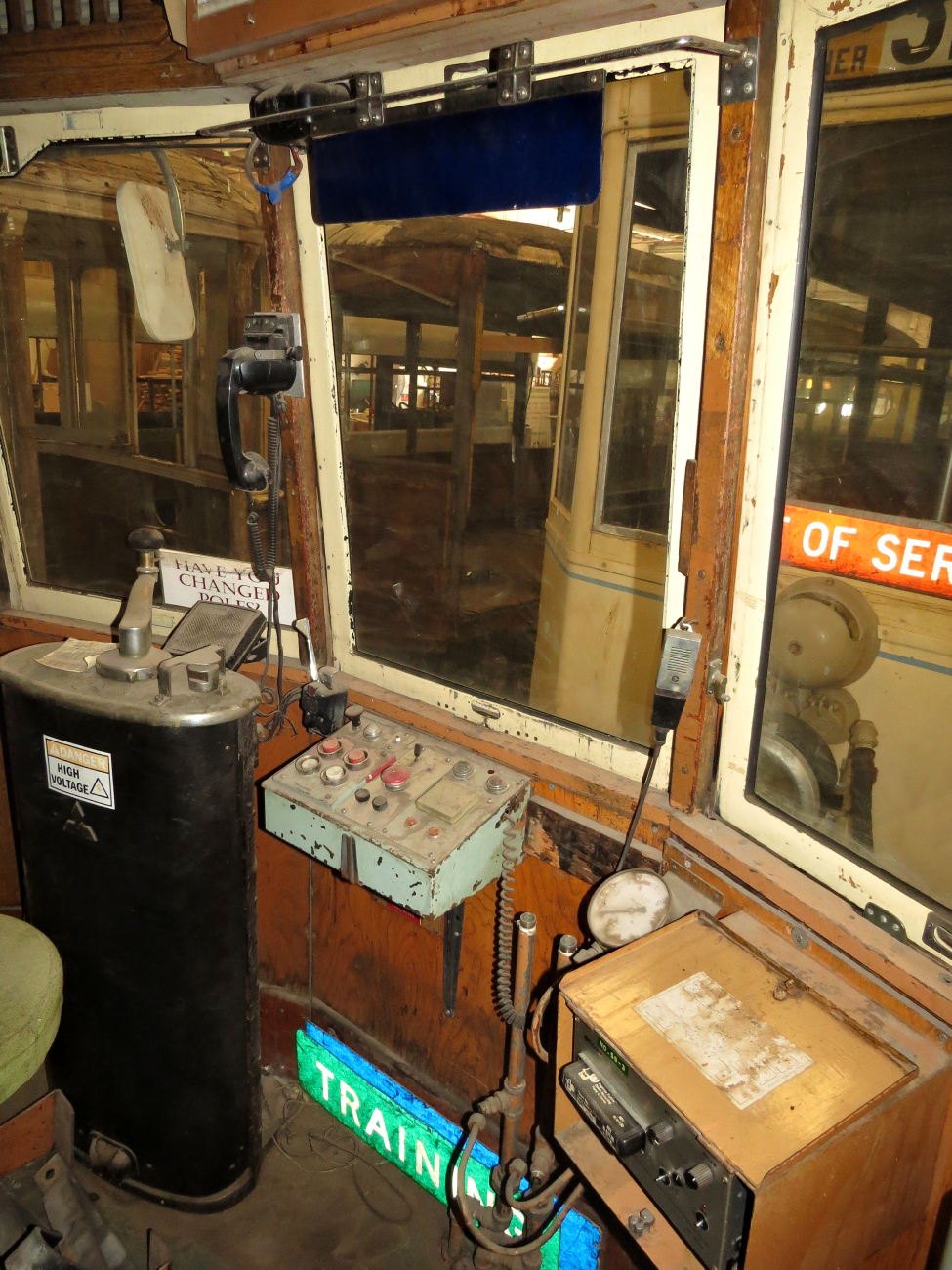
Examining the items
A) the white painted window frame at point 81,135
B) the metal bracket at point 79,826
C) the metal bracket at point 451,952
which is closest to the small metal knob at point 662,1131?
the metal bracket at point 451,952

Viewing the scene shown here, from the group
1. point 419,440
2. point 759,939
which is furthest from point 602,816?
point 419,440

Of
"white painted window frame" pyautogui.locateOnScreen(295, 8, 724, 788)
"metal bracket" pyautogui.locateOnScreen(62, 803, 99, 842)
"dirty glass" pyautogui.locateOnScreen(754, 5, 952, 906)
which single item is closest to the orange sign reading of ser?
"dirty glass" pyautogui.locateOnScreen(754, 5, 952, 906)

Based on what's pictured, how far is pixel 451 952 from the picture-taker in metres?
2.12

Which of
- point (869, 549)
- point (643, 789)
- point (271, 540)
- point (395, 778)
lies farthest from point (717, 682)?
point (271, 540)

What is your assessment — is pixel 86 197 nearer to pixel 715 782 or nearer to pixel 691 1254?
pixel 715 782

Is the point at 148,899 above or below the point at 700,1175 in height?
below

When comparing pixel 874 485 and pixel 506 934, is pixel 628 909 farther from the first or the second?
pixel 874 485

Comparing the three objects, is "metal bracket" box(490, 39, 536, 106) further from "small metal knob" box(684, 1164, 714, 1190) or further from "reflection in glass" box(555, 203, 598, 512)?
"small metal knob" box(684, 1164, 714, 1190)

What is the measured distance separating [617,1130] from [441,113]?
178 cm

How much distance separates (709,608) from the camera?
1.49 meters

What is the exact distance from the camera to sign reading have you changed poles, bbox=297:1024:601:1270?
2041mm

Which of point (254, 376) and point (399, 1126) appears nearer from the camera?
point (254, 376)

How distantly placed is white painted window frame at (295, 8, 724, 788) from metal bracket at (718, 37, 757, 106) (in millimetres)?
33

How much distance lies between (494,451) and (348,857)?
3.79ft
